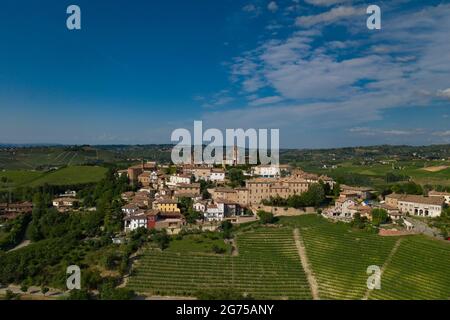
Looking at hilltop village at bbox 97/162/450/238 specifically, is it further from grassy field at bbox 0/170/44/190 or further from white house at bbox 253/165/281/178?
grassy field at bbox 0/170/44/190

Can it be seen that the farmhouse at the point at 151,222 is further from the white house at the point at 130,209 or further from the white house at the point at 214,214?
the white house at the point at 214,214

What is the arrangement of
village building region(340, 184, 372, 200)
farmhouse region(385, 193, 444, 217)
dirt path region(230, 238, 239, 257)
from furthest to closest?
village building region(340, 184, 372, 200), farmhouse region(385, 193, 444, 217), dirt path region(230, 238, 239, 257)

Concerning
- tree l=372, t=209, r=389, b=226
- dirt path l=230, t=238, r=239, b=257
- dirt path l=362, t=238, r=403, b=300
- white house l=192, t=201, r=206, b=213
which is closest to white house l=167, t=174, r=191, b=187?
white house l=192, t=201, r=206, b=213

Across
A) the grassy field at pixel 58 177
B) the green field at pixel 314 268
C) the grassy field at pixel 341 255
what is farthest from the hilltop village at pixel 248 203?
the grassy field at pixel 58 177

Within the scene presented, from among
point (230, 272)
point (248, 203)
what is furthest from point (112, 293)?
→ point (248, 203)

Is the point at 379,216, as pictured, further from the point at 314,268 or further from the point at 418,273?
the point at 314,268
